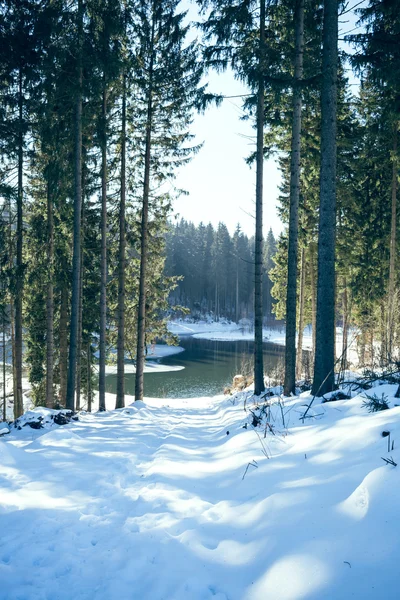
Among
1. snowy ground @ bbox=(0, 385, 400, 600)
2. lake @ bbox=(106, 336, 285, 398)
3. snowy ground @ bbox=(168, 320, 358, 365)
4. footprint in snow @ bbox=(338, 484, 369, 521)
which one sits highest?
footprint in snow @ bbox=(338, 484, 369, 521)

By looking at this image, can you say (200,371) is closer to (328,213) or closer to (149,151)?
(149,151)

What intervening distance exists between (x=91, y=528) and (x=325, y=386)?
4.41 m

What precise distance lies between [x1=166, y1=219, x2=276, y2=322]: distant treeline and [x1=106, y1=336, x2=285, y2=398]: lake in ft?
60.9

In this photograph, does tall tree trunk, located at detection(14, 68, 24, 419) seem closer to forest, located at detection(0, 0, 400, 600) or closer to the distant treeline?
forest, located at detection(0, 0, 400, 600)

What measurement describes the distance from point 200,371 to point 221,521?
26.9 meters

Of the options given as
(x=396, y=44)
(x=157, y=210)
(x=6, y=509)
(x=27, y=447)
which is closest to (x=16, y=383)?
(x=27, y=447)

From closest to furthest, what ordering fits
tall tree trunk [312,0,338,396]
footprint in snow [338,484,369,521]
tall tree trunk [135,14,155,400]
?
footprint in snow [338,484,369,521]
tall tree trunk [312,0,338,396]
tall tree trunk [135,14,155,400]

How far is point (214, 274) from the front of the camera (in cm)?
6034

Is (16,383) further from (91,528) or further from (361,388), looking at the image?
(361,388)

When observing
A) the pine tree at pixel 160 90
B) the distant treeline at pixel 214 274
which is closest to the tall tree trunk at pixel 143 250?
the pine tree at pixel 160 90

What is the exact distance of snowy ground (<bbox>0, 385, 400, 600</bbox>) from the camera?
177 centimetres

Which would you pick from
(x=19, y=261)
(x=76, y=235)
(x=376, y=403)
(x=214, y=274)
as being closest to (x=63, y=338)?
(x=19, y=261)

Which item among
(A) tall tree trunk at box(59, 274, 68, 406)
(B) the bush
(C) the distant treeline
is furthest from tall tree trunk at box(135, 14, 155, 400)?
(C) the distant treeline

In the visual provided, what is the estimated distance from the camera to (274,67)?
8.12m
